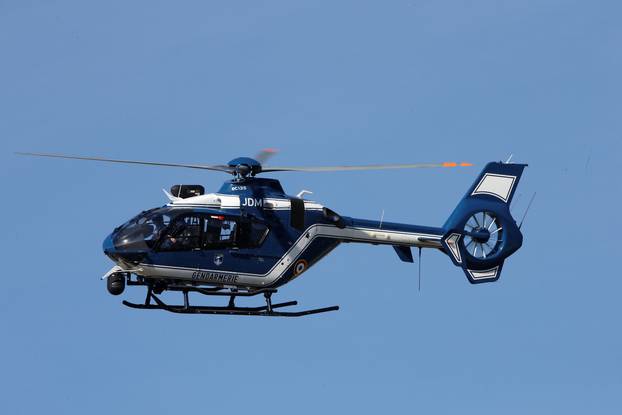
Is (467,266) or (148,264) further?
(467,266)

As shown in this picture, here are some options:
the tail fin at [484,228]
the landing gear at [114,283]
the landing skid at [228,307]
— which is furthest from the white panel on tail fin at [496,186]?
the landing gear at [114,283]

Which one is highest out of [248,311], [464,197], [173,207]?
[464,197]

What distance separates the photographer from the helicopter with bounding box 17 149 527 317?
73.6ft

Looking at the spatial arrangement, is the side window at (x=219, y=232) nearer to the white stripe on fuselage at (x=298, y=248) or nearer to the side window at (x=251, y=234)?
the side window at (x=251, y=234)

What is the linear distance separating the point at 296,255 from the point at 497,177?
552 cm

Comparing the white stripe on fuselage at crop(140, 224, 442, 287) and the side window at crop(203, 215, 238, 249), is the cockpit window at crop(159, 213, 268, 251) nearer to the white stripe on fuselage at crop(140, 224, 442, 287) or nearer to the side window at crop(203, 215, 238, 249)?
the side window at crop(203, 215, 238, 249)

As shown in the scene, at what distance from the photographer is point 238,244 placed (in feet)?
76.4

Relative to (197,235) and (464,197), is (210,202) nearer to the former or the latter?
(197,235)

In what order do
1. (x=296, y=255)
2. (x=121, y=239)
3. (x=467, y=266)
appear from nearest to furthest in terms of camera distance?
(x=121, y=239), (x=296, y=255), (x=467, y=266)

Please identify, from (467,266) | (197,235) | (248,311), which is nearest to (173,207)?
(197,235)

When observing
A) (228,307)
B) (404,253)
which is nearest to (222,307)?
(228,307)

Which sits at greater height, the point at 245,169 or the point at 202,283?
the point at 245,169

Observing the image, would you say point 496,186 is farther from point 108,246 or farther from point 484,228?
point 108,246

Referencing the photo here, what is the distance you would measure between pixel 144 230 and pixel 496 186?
8576 mm
